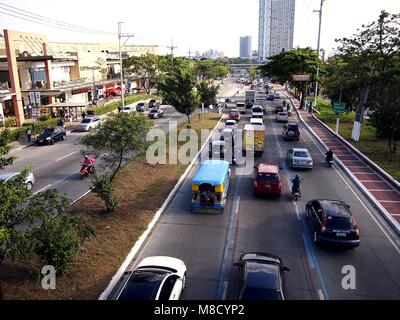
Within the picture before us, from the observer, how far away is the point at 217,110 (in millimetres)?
60188

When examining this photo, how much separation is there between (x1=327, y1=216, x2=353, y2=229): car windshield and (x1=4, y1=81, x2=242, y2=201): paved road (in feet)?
40.5

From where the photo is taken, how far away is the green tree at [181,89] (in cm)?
3703

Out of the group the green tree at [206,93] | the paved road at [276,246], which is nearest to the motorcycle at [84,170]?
the paved road at [276,246]

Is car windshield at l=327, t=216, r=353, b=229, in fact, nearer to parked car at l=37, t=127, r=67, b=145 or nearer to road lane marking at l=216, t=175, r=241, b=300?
road lane marking at l=216, t=175, r=241, b=300

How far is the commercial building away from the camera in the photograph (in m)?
44.7

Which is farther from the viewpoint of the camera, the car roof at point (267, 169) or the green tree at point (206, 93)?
the green tree at point (206, 93)

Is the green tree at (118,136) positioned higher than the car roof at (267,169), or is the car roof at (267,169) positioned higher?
the green tree at (118,136)

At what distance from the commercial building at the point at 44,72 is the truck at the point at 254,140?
27.7 m

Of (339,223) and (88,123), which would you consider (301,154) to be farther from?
(88,123)

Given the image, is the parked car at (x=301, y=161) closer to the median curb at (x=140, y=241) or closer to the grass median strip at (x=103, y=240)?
the median curb at (x=140, y=241)

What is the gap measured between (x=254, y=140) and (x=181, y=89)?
10.9 m

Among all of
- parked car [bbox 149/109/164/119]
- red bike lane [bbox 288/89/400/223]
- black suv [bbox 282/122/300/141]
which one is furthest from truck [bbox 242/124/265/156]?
parked car [bbox 149/109/164/119]

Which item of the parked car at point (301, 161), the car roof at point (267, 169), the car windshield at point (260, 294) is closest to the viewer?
the car windshield at point (260, 294)
